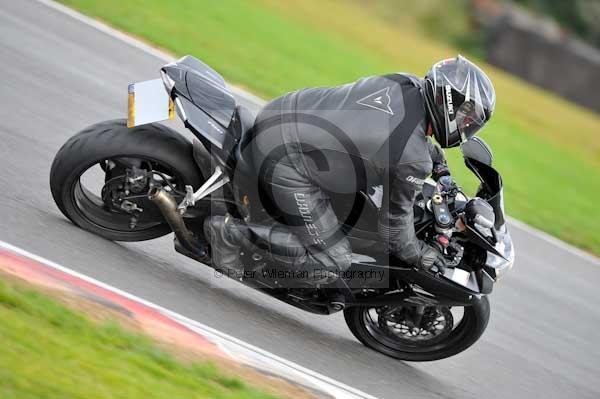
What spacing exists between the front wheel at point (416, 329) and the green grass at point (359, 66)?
4447 millimetres

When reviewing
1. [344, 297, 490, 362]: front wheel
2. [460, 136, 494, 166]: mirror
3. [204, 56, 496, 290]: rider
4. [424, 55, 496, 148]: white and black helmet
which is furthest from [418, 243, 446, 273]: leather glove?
[424, 55, 496, 148]: white and black helmet

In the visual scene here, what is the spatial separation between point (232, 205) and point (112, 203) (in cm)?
86

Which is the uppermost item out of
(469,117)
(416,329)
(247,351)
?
(469,117)

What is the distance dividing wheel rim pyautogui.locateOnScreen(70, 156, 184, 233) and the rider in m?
0.46

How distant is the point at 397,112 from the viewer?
4.98 m

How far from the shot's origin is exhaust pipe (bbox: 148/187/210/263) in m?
5.42

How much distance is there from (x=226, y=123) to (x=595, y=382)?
3778 mm

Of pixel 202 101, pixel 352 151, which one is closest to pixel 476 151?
pixel 352 151

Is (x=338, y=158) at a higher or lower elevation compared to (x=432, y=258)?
higher

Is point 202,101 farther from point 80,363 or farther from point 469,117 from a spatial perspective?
point 80,363

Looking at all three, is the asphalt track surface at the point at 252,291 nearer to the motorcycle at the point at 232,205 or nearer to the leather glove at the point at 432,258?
the motorcycle at the point at 232,205

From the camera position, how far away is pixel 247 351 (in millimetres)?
5258

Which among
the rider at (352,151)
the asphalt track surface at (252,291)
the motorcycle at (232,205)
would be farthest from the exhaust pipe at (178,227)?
the asphalt track surface at (252,291)

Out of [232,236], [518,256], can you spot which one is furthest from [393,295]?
[518,256]
